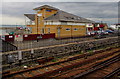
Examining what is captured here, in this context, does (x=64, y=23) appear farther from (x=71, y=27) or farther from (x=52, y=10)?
(x=52, y=10)

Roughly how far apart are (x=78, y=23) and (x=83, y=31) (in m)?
3.08

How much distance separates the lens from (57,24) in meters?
25.8

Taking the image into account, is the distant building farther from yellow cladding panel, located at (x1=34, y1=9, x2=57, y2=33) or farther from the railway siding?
the railway siding

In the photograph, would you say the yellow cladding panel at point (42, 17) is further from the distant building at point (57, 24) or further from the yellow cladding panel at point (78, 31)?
the yellow cladding panel at point (78, 31)

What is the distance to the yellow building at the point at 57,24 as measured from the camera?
1016 inches

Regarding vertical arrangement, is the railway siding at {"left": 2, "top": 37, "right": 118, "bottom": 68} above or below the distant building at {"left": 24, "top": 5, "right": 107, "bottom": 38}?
below

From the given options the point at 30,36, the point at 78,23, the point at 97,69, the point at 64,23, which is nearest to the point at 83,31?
the point at 78,23

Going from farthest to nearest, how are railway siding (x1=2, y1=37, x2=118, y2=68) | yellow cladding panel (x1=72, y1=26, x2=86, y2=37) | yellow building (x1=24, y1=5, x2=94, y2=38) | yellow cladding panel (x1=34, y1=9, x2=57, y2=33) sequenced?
yellow cladding panel (x1=34, y1=9, x2=57, y2=33), yellow cladding panel (x1=72, y1=26, x2=86, y2=37), yellow building (x1=24, y1=5, x2=94, y2=38), railway siding (x1=2, y1=37, x2=118, y2=68)

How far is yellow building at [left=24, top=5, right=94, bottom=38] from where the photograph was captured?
2581cm

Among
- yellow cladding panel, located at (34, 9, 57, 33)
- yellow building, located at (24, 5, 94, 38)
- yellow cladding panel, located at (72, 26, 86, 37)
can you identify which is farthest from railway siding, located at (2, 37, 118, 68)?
yellow cladding panel, located at (34, 9, 57, 33)

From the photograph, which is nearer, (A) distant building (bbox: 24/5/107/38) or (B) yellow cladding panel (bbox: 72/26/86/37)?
(A) distant building (bbox: 24/5/107/38)

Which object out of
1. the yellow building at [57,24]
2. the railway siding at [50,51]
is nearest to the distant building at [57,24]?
the yellow building at [57,24]

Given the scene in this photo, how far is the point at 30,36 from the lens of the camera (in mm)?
21188

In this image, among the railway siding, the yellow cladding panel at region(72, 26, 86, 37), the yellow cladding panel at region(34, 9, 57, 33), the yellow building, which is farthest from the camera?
the yellow cladding panel at region(34, 9, 57, 33)
